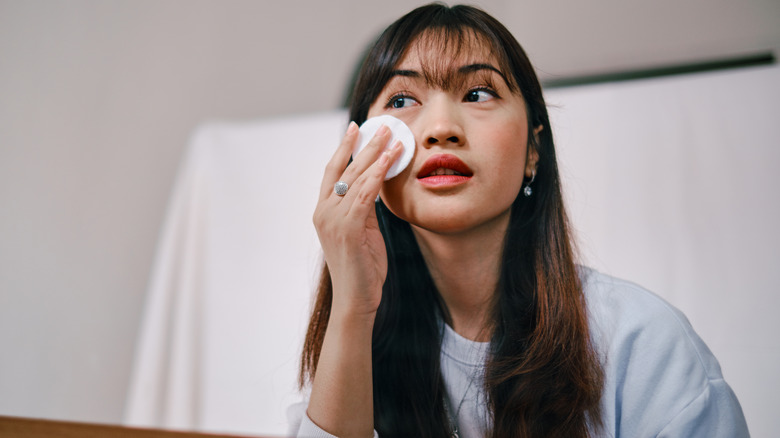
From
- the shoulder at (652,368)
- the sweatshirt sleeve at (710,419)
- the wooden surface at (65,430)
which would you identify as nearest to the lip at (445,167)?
the shoulder at (652,368)

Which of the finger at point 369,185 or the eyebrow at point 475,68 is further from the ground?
the eyebrow at point 475,68

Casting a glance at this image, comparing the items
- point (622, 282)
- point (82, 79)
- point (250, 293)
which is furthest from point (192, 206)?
point (622, 282)

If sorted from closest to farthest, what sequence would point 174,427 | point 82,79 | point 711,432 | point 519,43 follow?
point 711,432
point 519,43
point 174,427
point 82,79

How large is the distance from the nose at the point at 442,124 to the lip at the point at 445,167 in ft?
0.06

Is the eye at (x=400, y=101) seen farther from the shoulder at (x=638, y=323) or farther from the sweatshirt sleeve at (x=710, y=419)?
the sweatshirt sleeve at (x=710, y=419)

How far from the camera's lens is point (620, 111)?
72cm

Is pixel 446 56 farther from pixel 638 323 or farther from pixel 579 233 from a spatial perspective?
pixel 638 323

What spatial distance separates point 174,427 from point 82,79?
0.60 m

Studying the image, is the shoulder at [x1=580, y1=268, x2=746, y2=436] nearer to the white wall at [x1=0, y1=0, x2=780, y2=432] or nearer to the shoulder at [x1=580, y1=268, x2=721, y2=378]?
the shoulder at [x1=580, y1=268, x2=721, y2=378]

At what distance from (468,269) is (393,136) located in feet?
0.62

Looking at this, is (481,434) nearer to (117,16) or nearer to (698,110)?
(698,110)

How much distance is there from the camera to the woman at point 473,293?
617 millimetres

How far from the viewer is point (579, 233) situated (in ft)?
2.25

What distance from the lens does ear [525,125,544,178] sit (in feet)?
2.19
